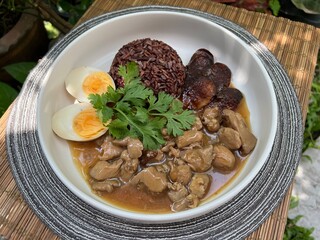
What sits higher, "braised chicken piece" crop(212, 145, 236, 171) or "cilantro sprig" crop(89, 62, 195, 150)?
"cilantro sprig" crop(89, 62, 195, 150)

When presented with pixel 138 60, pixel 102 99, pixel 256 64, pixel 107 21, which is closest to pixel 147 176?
pixel 102 99

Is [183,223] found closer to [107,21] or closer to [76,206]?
[76,206]

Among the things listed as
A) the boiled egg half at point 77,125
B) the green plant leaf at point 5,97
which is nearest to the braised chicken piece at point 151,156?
the boiled egg half at point 77,125

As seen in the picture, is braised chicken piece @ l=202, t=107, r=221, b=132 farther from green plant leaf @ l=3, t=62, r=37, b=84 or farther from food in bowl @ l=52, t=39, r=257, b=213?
green plant leaf @ l=3, t=62, r=37, b=84

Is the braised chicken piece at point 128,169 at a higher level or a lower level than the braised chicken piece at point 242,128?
higher

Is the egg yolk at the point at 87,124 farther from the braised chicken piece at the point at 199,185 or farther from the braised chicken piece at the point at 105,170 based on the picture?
the braised chicken piece at the point at 199,185

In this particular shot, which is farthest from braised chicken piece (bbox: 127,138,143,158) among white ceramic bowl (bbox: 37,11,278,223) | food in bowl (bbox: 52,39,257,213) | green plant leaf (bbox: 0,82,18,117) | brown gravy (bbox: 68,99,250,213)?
green plant leaf (bbox: 0,82,18,117)
